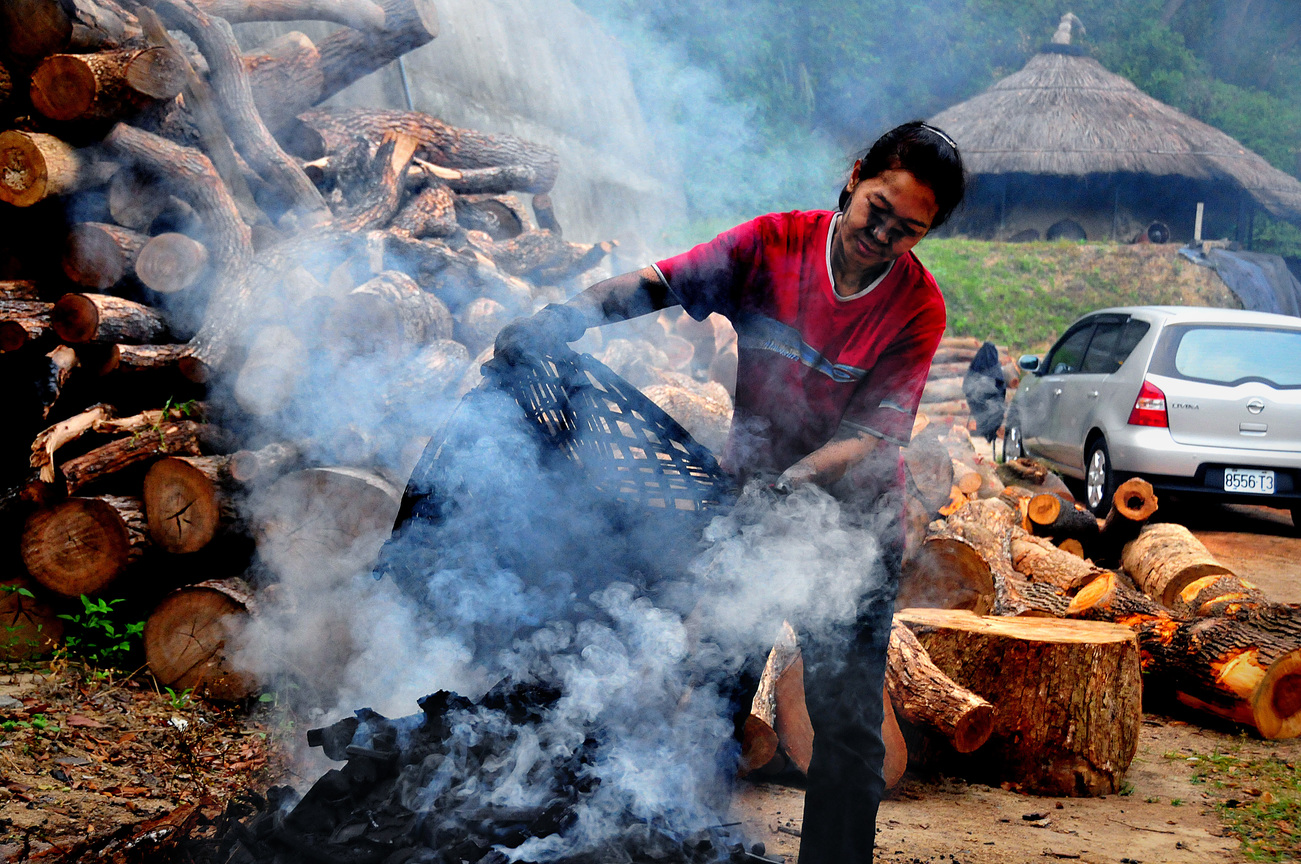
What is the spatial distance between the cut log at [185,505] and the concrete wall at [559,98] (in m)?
5.36

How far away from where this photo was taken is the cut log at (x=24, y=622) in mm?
3518

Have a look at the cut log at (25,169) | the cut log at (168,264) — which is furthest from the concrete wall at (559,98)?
the cut log at (168,264)

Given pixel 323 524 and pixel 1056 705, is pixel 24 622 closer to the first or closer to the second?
pixel 323 524

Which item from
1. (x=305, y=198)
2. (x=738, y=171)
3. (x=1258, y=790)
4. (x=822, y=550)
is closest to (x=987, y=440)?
(x=738, y=171)

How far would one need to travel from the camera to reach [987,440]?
11.4 meters

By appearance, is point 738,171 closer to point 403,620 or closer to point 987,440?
point 987,440

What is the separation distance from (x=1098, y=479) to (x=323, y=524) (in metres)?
6.19

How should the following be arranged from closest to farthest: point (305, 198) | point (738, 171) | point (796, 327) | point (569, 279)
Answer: point (796, 327)
point (305, 198)
point (569, 279)
point (738, 171)

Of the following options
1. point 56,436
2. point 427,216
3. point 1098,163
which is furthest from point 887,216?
point 1098,163

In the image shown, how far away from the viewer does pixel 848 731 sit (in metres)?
2.13

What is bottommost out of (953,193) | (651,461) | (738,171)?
(651,461)

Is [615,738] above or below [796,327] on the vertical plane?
below

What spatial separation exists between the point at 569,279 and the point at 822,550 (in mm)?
5639

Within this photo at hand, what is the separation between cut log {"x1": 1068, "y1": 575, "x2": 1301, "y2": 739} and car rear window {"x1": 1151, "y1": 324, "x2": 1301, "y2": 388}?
2.74 metres
